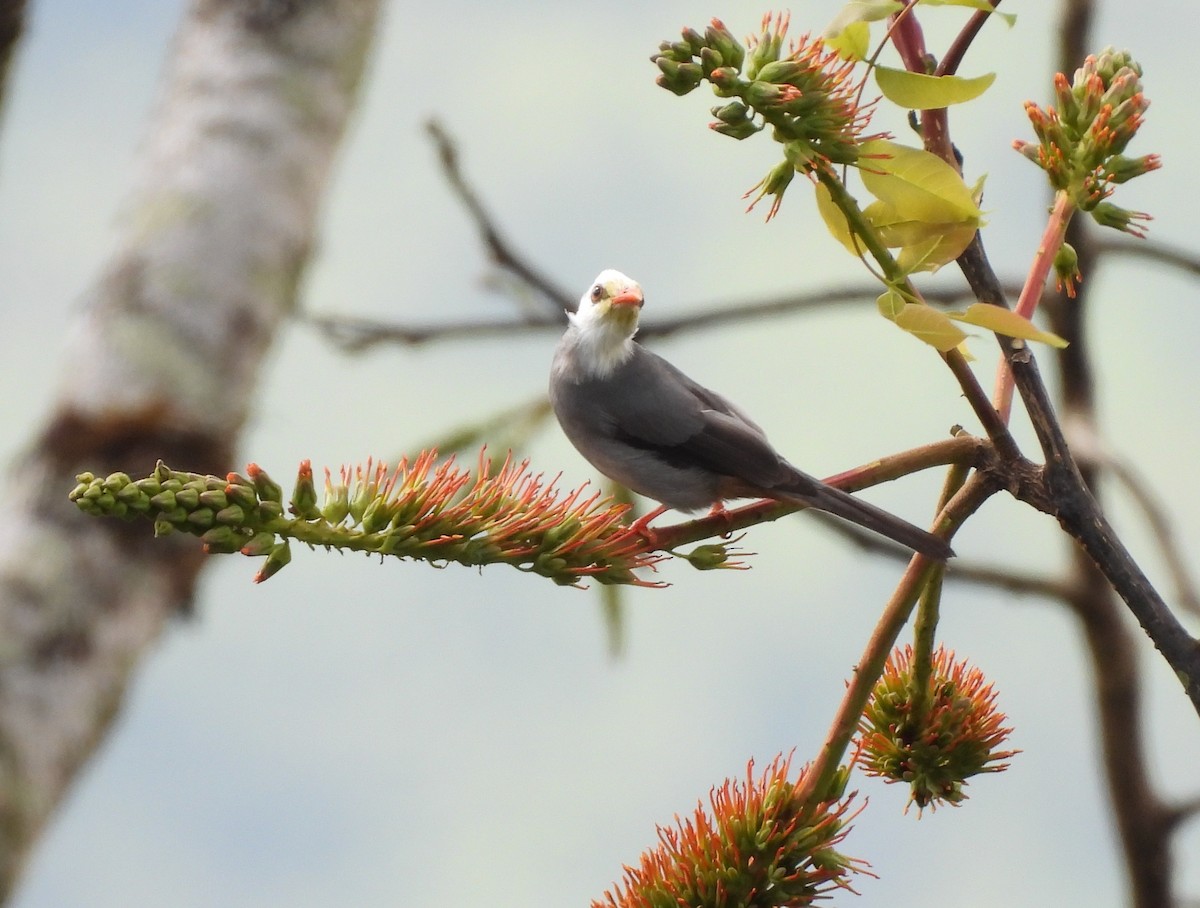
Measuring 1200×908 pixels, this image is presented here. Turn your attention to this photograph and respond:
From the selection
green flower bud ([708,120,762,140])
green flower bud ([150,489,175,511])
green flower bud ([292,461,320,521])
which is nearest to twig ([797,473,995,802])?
green flower bud ([708,120,762,140])

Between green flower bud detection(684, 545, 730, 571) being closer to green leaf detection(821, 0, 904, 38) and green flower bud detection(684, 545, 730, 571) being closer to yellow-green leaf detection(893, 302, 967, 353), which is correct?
yellow-green leaf detection(893, 302, 967, 353)

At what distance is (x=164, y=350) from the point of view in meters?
3.84

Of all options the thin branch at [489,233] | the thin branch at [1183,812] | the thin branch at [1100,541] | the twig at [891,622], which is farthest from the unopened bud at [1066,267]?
the thin branch at [1183,812]

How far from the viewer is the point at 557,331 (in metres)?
3.83

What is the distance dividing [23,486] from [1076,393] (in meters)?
3.31

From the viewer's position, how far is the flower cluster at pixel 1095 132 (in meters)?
1.41

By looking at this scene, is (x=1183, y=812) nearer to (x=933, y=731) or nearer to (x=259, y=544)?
(x=933, y=731)

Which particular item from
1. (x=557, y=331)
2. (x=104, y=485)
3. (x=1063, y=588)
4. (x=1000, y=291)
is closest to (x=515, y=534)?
(x=104, y=485)

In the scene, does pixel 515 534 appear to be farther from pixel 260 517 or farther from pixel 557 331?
pixel 557 331

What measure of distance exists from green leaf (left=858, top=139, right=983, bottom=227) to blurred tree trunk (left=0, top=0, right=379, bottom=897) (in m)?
2.90

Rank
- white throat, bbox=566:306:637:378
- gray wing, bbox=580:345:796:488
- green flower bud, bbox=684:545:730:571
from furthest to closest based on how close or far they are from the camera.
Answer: white throat, bbox=566:306:637:378 → gray wing, bbox=580:345:796:488 → green flower bud, bbox=684:545:730:571

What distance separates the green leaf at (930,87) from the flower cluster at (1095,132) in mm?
197

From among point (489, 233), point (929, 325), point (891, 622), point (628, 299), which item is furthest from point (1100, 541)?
point (489, 233)

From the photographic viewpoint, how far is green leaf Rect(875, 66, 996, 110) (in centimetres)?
125
